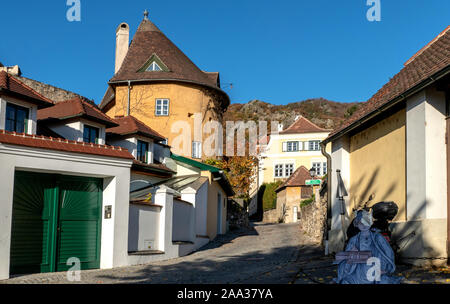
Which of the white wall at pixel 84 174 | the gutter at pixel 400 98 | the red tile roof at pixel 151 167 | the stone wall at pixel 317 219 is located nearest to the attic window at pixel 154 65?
the red tile roof at pixel 151 167

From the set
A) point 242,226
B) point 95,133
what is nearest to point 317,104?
point 242,226

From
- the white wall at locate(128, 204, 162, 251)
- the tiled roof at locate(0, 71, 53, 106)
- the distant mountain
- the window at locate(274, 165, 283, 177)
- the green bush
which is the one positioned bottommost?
the white wall at locate(128, 204, 162, 251)

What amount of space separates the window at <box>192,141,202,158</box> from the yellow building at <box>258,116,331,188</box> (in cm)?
2530

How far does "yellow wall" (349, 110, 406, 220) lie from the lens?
40.5 feet

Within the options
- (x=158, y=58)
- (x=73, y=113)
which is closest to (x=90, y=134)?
(x=73, y=113)

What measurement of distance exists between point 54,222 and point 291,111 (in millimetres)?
85625

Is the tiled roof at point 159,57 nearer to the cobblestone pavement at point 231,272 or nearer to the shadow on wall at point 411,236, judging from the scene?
the cobblestone pavement at point 231,272

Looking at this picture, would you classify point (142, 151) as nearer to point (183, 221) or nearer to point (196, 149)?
point (183, 221)

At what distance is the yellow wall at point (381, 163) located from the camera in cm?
1236

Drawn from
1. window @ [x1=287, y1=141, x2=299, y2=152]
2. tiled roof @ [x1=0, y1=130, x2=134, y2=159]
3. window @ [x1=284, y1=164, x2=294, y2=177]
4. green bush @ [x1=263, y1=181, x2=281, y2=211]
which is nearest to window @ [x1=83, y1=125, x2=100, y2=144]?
tiled roof @ [x1=0, y1=130, x2=134, y2=159]

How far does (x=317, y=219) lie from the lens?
77.8 ft

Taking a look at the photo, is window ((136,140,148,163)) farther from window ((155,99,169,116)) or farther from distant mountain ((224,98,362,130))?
distant mountain ((224,98,362,130))
